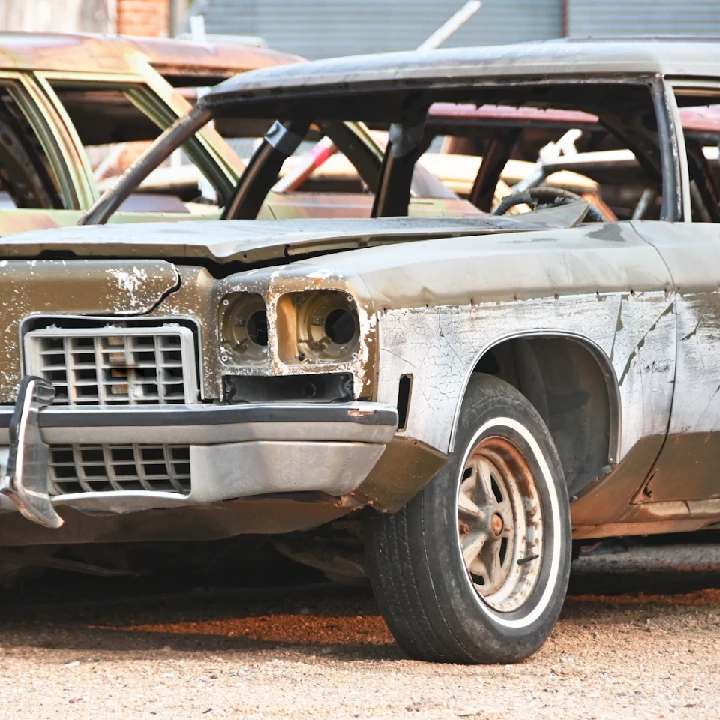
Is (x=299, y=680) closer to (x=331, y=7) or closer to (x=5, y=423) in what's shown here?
(x=5, y=423)

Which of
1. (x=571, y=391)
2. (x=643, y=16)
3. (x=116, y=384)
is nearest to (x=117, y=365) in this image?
(x=116, y=384)

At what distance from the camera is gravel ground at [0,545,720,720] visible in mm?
4055

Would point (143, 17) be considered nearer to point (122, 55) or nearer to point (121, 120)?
point (121, 120)

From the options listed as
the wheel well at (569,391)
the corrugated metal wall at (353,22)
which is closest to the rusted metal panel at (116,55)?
the wheel well at (569,391)

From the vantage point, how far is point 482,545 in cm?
485

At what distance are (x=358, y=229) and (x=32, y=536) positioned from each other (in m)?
1.17

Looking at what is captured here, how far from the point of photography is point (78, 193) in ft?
25.4

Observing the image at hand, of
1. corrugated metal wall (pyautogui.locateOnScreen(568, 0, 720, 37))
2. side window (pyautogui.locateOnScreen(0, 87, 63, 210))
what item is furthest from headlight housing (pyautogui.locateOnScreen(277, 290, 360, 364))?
corrugated metal wall (pyautogui.locateOnScreen(568, 0, 720, 37))

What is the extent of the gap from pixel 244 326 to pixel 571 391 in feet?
3.76

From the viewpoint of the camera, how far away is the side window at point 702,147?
553 cm

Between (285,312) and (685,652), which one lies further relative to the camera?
(685,652)

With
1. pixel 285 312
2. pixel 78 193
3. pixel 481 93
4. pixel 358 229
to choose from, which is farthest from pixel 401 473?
pixel 78 193

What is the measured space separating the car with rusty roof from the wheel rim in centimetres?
303

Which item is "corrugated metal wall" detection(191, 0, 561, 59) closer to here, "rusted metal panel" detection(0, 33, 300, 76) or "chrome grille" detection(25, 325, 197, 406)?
"rusted metal panel" detection(0, 33, 300, 76)
